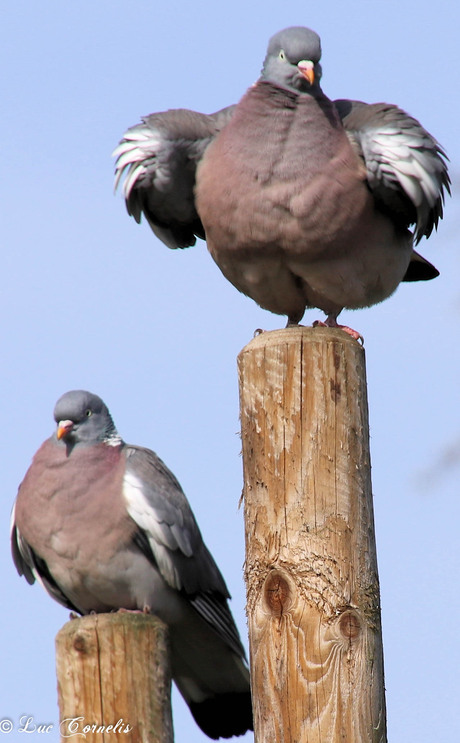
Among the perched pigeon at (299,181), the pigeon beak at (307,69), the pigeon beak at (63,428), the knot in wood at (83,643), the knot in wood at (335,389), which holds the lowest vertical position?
the knot in wood at (83,643)

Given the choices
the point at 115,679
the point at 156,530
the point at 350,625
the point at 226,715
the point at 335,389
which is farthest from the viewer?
the point at 226,715

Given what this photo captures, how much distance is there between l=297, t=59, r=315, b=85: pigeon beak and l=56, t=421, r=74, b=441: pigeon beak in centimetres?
225

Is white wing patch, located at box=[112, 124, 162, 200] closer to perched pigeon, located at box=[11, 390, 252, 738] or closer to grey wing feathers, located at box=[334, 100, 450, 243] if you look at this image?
grey wing feathers, located at box=[334, 100, 450, 243]

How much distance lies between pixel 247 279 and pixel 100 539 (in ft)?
5.32

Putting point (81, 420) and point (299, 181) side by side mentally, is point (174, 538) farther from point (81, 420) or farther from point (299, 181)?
point (299, 181)

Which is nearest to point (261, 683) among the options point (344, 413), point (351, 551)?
point (351, 551)

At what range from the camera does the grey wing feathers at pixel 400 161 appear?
20.4 feet

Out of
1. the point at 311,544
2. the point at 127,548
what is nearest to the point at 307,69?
the point at 127,548

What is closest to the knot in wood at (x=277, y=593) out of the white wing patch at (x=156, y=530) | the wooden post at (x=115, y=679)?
the wooden post at (x=115, y=679)

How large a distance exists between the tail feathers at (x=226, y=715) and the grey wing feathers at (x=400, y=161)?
108 inches

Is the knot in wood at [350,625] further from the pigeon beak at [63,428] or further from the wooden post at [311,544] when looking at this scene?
the pigeon beak at [63,428]

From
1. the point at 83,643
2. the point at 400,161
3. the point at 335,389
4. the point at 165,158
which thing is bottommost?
the point at 83,643

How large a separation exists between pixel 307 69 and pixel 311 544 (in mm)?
2992

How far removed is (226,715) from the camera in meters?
6.37
